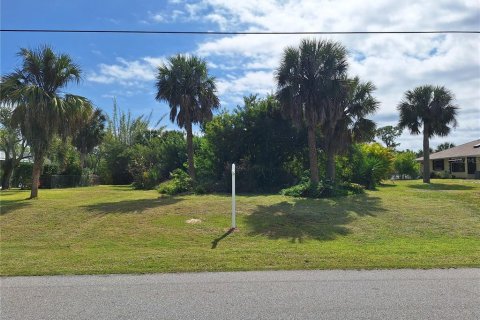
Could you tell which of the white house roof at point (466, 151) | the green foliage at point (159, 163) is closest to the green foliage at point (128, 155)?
the green foliage at point (159, 163)

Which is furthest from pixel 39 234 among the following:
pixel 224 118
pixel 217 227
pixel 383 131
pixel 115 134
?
pixel 383 131

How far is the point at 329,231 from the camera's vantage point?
12117 mm

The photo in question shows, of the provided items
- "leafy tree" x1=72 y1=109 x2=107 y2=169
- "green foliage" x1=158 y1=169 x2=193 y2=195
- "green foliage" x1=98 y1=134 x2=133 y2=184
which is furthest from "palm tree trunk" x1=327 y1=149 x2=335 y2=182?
"leafy tree" x1=72 y1=109 x2=107 y2=169

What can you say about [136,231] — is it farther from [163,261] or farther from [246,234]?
[163,261]

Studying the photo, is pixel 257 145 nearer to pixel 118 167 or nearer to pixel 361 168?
pixel 361 168

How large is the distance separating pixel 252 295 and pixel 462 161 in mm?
43695

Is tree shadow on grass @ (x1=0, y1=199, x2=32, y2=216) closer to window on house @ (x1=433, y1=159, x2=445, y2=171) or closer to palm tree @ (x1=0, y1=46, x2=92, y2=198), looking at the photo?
palm tree @ (x1=0, y1=46, x2=92, y2=198)

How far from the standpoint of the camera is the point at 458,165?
4447cm

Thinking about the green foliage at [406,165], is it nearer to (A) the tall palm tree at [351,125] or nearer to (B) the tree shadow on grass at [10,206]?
(A) the tall palm tree at [351,125]

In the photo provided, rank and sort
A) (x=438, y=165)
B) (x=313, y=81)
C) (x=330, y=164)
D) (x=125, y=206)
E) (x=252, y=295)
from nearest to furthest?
(x=252, y=295)
(x=125, y=206)
(x=313, y=81)
(x=330, y=164)
(x=438, y=165)

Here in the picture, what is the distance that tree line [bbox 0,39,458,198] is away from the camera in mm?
17703

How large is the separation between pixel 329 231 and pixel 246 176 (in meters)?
11.3

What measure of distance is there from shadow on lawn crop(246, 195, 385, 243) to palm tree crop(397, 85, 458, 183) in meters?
16.5

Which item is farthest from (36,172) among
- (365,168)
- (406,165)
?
(406,165)
